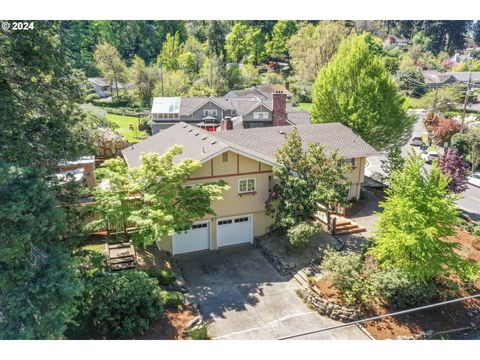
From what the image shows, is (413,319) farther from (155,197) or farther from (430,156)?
(430,156)

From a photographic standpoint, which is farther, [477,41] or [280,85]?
[477,41]

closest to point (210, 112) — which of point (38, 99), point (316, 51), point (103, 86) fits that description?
point (316, 51)

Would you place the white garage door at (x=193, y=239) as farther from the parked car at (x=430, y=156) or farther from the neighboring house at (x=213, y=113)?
the parked car at (x=430, y=156)

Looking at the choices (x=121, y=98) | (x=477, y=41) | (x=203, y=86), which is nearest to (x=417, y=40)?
(x=477, y=41)

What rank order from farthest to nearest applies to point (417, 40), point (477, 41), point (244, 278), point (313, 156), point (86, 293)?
point (477, 41) → point (417, 40) → point (313, 156) → point (244, 278) → point (86, 293)

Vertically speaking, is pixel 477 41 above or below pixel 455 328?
above

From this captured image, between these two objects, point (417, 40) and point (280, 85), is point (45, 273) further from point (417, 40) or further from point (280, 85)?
point (417, 40)

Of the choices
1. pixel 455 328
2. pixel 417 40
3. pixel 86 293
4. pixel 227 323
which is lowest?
pixel 455 328

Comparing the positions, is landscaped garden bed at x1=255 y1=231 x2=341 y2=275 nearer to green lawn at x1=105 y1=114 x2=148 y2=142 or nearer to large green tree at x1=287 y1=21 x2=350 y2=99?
green lawn at x1=105 y1=114 x2=148 y2=142
